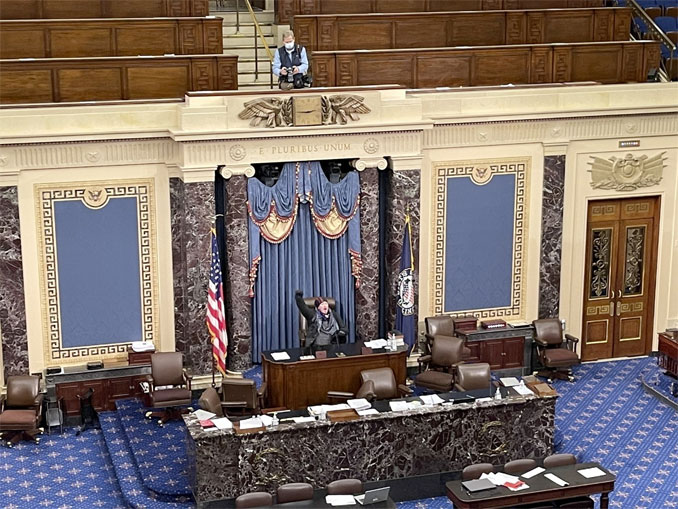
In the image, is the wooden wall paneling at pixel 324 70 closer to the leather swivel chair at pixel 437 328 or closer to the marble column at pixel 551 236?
the marble column at pixel 551 236

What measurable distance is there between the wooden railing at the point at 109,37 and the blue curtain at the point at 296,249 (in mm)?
2495

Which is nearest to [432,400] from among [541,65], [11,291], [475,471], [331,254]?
[475,471]

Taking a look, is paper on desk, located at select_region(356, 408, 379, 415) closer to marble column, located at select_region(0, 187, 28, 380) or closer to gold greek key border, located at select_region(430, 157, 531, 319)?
gold greek key border, located at select_region(430, 157, 531, 319)

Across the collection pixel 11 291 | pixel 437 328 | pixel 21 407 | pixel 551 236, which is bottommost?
pixel 21 407

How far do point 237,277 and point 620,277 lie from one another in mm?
6370

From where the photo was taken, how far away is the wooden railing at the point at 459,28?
1780 cm

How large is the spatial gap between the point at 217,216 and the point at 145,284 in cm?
141

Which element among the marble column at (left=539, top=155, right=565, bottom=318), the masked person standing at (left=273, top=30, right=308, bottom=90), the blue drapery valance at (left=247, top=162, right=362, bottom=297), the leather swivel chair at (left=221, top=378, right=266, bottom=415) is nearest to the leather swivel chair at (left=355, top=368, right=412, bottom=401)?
the leather swivel chair at (left=221, top=378, right=266, bottom=415)

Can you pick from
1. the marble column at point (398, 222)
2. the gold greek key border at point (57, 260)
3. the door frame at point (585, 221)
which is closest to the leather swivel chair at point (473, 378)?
the marble column at point (398, 222)

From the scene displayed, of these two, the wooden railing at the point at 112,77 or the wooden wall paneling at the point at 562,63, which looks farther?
the wooden wall paneling at the point at 562,63

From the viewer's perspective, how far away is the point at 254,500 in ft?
40.7

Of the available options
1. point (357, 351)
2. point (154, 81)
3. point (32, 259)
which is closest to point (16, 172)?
point (32, 259)

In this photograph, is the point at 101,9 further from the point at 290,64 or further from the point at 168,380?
the point at 168,380

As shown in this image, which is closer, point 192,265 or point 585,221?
point 192,265
